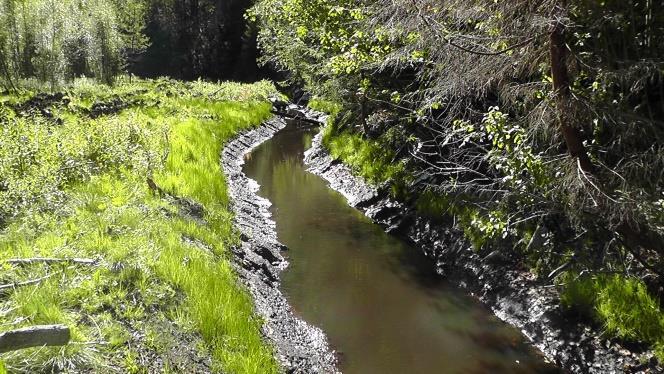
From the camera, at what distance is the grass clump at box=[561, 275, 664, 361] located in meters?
7.77

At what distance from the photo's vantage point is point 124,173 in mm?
11328

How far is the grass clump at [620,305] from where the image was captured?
777cm

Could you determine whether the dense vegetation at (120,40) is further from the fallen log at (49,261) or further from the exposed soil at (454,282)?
the fallen log at (49,261)

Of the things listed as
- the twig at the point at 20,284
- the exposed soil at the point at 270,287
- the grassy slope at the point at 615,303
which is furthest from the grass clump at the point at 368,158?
the twig at the point at 20,284

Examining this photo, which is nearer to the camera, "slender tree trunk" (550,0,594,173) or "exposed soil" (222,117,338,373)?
"slender tree trunk" (550,0,594,173)

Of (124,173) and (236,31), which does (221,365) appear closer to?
(124,173)

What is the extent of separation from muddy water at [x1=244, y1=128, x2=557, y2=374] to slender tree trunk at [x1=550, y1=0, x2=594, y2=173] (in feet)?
11.8

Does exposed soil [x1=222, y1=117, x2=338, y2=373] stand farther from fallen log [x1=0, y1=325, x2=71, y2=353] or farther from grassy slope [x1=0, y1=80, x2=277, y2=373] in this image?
fallen log [x1=0, y1=325, x2=71, y2=353]

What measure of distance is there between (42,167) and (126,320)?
4333 mm

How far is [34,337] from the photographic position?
189 inches

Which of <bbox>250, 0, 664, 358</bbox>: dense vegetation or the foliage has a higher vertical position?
<bbox>250, 0, 664, 358</bbox>: dense vegetation

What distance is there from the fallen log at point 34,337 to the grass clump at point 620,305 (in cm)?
735

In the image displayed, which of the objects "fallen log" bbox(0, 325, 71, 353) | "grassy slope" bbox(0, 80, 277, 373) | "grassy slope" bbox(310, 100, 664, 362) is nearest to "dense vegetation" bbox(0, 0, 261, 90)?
"grassy slope" bbox(0, 80, 277, 373)

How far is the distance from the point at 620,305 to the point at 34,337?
7825mm
